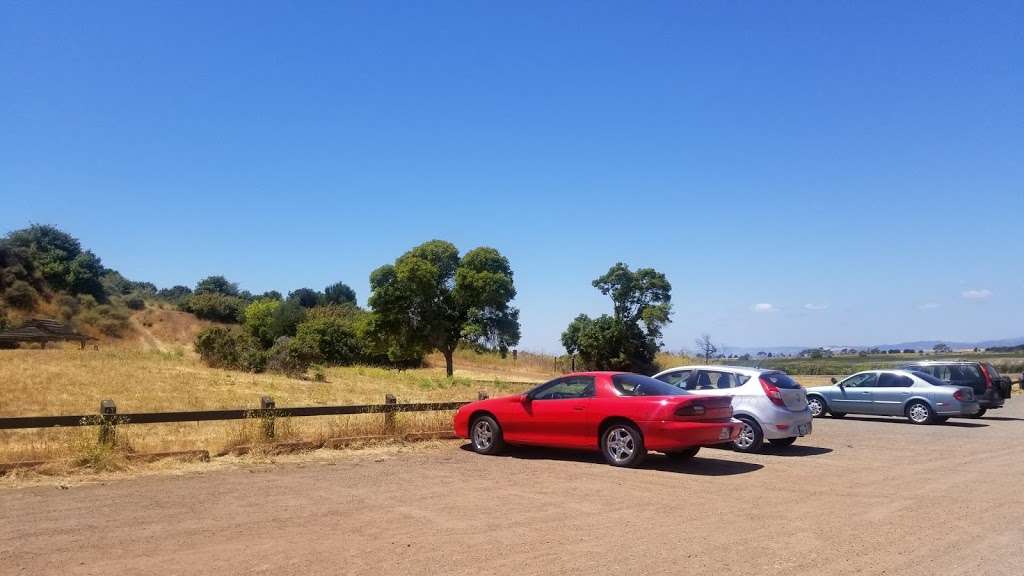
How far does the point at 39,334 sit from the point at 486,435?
43.2 m

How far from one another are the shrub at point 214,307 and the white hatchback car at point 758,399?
76694 mm

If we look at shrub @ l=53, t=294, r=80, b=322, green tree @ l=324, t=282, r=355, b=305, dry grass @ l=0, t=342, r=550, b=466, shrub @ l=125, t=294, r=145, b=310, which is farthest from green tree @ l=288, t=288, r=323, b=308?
dry grass @ l=0, t=342, r=550, b=466

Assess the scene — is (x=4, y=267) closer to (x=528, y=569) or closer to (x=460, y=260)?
(x=460, y=260)

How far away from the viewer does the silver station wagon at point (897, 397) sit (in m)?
20.2

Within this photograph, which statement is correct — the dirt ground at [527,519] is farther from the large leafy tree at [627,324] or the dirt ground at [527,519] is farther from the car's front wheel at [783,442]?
the large leafy tree at [627,324]

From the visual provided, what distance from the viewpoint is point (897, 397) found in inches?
829

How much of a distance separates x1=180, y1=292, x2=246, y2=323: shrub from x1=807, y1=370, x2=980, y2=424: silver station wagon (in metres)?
72.9

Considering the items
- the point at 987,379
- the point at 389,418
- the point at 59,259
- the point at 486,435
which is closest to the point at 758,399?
the point at 486,435

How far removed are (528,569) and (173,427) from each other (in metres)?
13.7

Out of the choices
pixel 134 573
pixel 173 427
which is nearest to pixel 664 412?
pixel 134 573

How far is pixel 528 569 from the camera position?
19.6 ft

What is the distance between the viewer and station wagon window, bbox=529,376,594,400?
1227 centimetres

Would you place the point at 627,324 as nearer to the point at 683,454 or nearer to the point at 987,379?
the point at 987,379

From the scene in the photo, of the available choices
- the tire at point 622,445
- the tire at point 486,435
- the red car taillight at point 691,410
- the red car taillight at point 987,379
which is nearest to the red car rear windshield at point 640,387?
the red car taillight at point 691,410
